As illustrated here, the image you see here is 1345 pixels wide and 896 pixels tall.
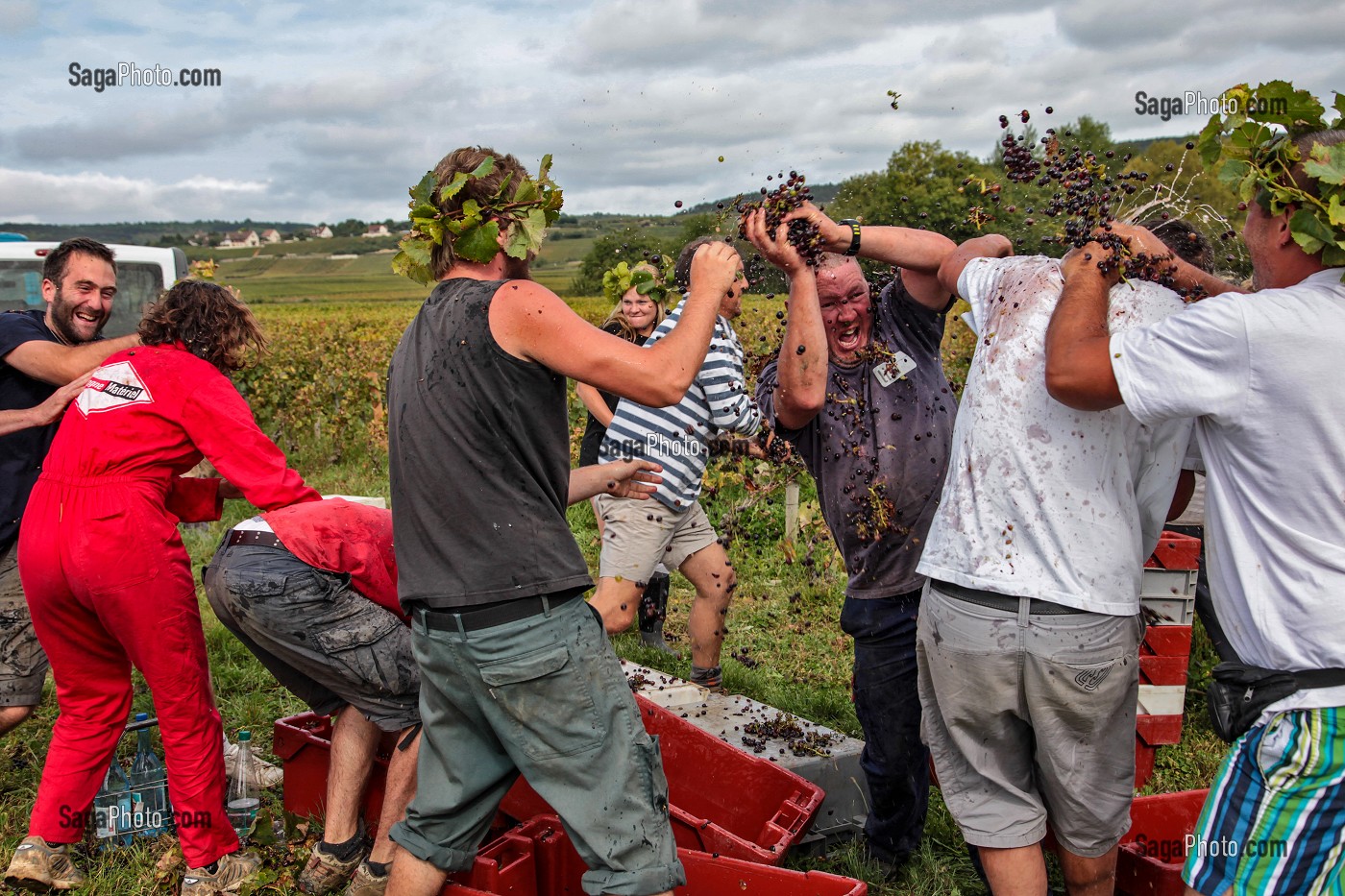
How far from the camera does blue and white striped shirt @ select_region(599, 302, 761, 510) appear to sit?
187 inches

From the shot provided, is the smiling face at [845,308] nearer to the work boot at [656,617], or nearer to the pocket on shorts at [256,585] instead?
the pocket on shorts at [256,585]

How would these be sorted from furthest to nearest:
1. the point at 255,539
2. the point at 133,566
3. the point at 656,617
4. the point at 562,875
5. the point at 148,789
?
the point at 656,617, the point at 148,789, the point at 255,539, the point at 133,566, the point at 562,875

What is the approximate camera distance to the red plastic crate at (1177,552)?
4062mm

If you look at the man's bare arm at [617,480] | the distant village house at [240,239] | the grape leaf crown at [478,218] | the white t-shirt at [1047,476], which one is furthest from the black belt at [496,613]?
the distant village house at [240,239]

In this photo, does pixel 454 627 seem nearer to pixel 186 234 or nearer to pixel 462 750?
pixel 462 750

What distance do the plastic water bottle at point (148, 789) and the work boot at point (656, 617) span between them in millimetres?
2657

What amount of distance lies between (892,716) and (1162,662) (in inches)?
60.7

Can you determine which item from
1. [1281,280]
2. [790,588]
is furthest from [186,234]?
[1281,280]

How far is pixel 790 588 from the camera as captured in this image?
6816 mm

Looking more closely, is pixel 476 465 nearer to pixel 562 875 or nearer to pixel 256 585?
pixel 256 585

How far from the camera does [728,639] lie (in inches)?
236

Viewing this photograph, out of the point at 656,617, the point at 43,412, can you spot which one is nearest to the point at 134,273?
the point at 43,412

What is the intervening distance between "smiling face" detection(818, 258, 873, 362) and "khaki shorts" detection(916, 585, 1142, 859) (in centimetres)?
111

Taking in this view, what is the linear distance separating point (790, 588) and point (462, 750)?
14.3 feet
